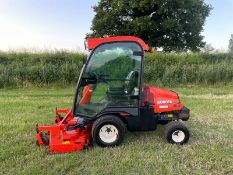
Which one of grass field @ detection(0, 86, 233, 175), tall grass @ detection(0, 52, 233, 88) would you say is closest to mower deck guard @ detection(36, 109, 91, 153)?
grass field @ detection(0, 86, 233, 175)

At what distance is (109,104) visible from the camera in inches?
188

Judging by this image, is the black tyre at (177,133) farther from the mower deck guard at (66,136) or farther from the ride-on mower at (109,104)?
the mower deck guard at (66,136)

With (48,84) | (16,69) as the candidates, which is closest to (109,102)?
(48,84)

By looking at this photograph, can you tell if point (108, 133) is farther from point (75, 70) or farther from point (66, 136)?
point (75, 70)

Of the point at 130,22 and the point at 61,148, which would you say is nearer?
the point at 61,148

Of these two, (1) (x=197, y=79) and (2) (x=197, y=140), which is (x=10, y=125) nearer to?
(2) (x=197, y=140)

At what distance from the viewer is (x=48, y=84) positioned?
40.9ft

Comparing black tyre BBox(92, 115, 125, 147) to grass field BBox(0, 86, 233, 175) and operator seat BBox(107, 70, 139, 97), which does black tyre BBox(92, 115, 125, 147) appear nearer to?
grass field BBox(0, 86, 233, 175)

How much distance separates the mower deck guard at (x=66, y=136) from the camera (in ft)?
14.9

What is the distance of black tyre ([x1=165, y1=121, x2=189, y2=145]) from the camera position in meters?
4.86

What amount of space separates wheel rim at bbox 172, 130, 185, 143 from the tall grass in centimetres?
753

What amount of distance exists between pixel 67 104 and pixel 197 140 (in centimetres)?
442

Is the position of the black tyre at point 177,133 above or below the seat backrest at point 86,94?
below

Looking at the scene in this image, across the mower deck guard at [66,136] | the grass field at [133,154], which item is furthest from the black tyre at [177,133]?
the mower deck guard at [66,136]
